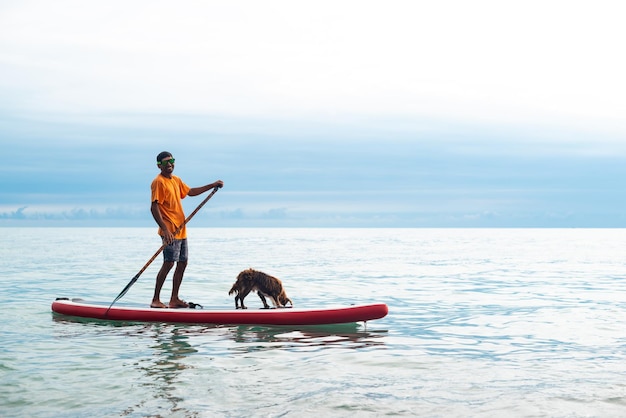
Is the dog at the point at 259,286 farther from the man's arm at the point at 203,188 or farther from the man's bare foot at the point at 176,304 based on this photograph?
the man's arm at the point at 203,188

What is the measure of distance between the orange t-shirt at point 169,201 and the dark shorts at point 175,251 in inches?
4.0

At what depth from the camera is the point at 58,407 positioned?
6418 mm

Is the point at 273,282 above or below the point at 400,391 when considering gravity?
above

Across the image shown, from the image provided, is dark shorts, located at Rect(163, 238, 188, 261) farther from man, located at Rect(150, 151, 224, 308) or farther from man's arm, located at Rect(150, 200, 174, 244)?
man's arm, located at Rect(150, 200, 174, 244)

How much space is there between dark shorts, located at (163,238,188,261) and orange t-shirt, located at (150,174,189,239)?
10 cm

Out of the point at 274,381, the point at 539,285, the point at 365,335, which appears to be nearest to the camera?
the point at 274,381

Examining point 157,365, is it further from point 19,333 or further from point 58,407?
point 19,333

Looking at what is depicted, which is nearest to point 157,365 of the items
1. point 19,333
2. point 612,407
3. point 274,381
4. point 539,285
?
point 274,381

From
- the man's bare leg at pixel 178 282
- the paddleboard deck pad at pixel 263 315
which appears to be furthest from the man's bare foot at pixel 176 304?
the paddleboard deck pad at pixel 263 315

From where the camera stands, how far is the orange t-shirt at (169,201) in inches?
420

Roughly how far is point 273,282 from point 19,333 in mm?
3833

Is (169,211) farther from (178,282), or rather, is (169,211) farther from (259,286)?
(259,286)

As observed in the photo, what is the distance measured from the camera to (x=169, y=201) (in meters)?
10.8

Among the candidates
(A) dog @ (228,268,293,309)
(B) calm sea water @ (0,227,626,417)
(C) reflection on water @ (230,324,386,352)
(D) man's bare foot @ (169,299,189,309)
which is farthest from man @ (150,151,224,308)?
(C) reflection on water @ (230,324,386,352)
